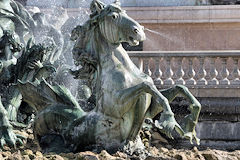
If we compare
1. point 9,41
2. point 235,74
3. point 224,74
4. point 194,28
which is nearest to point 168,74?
point 224,74

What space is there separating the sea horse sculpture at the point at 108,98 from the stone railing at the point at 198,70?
4465mm

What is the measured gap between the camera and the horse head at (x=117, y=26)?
8375mm

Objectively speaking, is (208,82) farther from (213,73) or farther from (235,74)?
(235,74)

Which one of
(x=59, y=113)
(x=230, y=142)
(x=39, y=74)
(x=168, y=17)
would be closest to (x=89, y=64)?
(x=59, y=113)

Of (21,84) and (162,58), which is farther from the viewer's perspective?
(162,58)

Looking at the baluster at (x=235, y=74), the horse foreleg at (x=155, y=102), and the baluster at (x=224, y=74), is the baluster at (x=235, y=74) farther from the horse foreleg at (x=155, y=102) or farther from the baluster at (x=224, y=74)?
the horse foreleg at (x=155, y=102)

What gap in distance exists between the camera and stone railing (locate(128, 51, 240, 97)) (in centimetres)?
1300

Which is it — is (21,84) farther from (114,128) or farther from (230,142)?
(230,142)

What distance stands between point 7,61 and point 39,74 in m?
0.63

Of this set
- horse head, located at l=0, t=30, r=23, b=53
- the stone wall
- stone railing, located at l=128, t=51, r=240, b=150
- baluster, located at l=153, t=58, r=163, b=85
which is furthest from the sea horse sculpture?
the stone wall

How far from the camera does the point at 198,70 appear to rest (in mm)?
13180

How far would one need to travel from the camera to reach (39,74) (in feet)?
36.7

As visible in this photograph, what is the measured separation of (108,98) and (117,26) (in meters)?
0.67

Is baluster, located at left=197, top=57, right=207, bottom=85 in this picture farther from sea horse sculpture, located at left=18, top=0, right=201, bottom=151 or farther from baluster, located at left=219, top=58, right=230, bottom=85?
sea horse sculpture, located at left=18, top=0, right=201, bottom=151
